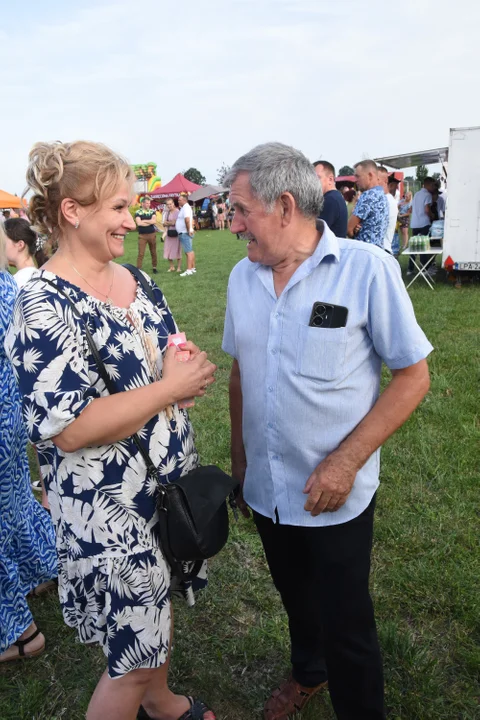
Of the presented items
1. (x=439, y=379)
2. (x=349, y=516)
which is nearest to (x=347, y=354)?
(x=349, y=516)

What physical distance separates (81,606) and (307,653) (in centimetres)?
95

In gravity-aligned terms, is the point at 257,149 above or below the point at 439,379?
above

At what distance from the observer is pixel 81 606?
1834mm

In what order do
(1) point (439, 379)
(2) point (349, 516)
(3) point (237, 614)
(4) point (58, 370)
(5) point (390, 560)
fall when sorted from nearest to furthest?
(4) point (58, 370)
(2) point (349, 516)
(3) point (237, 614)
(5) point (390, 560)
(1) point (439, 379)

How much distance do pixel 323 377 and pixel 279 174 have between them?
2.01 feet

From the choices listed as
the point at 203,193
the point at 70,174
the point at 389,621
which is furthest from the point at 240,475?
the point at 203,193

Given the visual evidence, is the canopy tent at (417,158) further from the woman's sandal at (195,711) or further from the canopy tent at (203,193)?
the canopy tent at (203,193)

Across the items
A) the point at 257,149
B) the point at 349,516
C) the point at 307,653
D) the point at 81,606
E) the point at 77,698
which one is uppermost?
the point at 257,149

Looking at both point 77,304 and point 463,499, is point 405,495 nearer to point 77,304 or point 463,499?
point 463,499

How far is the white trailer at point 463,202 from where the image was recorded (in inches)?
377

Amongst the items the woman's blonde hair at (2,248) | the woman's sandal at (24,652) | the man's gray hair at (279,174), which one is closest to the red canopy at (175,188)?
the woman's blonde hair at (2,248)

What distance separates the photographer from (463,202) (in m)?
9.77

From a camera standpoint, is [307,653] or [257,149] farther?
[307,653]

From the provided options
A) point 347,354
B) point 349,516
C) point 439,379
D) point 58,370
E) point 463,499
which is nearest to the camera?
point 58,370
